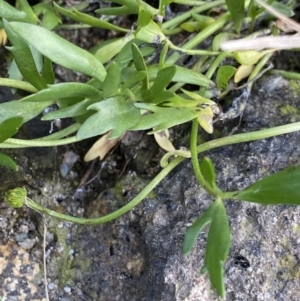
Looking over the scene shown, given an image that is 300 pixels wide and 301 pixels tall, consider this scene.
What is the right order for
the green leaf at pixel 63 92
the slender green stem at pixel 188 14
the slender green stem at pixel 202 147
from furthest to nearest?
the slender green stem at pixel 188 14
the slender green stem at pixel 202 147
the green leaf at pixel 63 92

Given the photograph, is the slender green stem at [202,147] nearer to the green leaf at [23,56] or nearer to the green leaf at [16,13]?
the green leaf at [23,56]

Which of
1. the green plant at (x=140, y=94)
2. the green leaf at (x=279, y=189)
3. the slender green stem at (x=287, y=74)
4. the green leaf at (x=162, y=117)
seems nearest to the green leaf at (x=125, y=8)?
the green plant at (x=140, y=94)

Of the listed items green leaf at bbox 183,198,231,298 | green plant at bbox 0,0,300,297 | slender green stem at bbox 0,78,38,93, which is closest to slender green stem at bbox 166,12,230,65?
green plant at bbox 0,0,300,297

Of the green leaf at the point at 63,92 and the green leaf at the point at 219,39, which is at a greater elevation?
the green leaf at the point at 63,92

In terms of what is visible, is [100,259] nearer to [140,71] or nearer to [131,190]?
[131,190]

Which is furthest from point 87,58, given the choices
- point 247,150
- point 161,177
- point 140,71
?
point 247,150

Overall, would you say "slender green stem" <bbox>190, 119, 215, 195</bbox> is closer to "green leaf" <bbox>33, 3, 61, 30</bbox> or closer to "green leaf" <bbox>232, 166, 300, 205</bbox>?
"green leaf" <bbox>232, 166, 300, 205</bbox>
